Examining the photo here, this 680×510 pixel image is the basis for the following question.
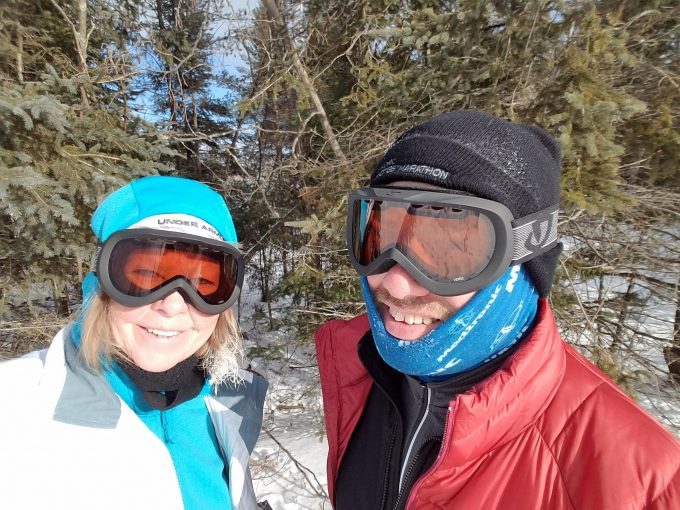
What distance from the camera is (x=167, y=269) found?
5.24 feet

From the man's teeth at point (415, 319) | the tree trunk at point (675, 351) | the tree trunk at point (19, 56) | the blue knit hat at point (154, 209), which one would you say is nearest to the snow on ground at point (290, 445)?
the blue knit hat at point (154, 209)

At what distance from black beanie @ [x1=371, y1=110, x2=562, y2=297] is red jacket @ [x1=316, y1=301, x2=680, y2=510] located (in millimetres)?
331

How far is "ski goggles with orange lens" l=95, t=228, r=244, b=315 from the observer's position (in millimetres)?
1486

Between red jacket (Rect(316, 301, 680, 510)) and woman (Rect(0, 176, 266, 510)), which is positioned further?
woman (Rect(0, 176, 266, 510))

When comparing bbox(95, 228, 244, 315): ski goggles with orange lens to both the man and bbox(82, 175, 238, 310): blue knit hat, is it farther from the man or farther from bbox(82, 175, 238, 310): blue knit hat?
the man

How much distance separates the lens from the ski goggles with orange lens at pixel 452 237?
1177 millimetres

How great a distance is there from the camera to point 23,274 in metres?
4.57

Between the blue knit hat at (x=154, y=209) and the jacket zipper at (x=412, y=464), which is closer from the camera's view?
the jacket zipper at (x=412, y=464)

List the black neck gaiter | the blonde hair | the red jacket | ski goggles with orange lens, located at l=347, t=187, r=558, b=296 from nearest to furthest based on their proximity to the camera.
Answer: the red jacket → ski goggles with orange lens, located at l=347, t=187, r=558, b=296 → the blonde hair → the black neck gaiter

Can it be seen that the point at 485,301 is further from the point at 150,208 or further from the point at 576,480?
the point at 150,208

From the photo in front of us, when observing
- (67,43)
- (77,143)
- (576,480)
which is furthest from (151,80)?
(576,480)

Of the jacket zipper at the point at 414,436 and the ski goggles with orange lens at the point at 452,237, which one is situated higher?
the ski goggles with orange lens at the point at 452,237

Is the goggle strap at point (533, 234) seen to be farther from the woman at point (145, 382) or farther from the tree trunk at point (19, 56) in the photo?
the tree trunk at point (19, 56)

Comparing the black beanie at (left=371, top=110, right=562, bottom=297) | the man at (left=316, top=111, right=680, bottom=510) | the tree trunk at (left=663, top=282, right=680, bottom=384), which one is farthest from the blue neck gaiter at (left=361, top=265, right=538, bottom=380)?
the tree trunk at (left=663, top=282, right=680, bottom=384)
